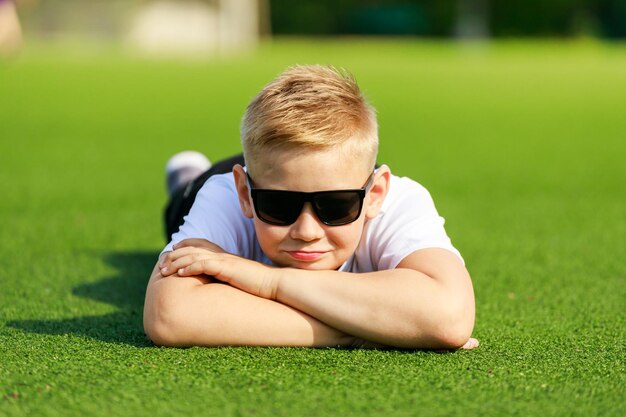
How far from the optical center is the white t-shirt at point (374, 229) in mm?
3168

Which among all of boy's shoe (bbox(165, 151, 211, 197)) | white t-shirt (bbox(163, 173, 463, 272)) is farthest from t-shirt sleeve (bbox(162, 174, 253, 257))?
boy's shoe (bbox(165, 151, 211, 197))

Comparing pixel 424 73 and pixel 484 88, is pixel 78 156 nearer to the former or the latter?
pixel 484 88

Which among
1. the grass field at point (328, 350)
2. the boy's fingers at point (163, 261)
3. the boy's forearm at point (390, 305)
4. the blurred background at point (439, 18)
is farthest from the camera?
the blurred background at point (439, 18)

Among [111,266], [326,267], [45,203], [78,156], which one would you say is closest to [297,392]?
[326,267]

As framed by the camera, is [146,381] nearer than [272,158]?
Yes

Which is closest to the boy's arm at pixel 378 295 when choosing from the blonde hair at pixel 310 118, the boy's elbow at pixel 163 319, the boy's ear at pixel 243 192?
the boy's elbow at pixel 163 319

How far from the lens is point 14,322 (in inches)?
132

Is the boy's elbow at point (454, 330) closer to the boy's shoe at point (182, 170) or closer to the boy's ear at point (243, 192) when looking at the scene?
the boy's ear at point (243, 192)

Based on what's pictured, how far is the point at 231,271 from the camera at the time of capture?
9.84 ft

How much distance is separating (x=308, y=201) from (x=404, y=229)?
0.44 meters

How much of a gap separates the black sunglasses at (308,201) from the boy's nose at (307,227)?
13mm

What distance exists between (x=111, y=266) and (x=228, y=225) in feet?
5.01

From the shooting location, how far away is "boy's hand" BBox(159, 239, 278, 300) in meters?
2.99

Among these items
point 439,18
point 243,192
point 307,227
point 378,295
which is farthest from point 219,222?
point 439,18
